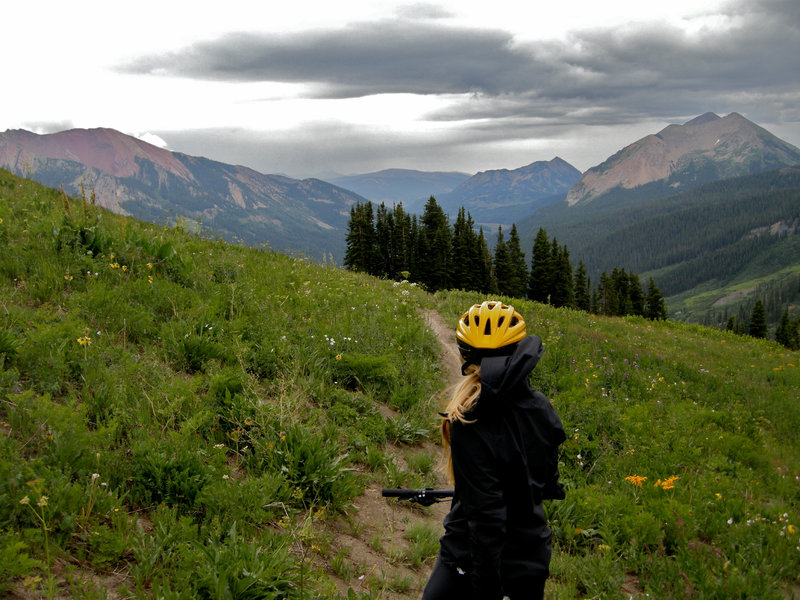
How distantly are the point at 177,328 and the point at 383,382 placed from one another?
3355 mm

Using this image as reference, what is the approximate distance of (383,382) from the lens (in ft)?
26.9

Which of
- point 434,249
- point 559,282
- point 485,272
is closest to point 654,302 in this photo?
point 559,282

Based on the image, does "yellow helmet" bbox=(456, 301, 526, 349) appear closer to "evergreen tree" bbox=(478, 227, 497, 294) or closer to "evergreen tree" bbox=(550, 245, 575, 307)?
"evergreen tree" bbox=(478, 227, 497, 294)

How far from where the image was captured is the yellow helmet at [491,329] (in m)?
3.19

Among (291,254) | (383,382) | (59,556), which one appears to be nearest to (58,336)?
(59,556)

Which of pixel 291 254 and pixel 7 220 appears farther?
pixel 291 254

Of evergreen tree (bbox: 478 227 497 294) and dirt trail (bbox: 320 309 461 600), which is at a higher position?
dirt trail (bbox: 320 309 461 600)

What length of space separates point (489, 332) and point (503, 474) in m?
0.90

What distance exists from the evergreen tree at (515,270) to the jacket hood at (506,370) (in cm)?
6522

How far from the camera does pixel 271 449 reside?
17.3ft

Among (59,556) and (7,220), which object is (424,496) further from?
(7,220)

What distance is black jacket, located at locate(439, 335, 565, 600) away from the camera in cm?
282

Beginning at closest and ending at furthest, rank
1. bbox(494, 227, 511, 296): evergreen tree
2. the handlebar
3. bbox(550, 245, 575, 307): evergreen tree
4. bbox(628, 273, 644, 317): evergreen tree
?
the handlebar < bbox(550, 245, 575, 307): evergreen tree < bbox(494, 227, 511, 296): evergreen tree < bbox(628, 273, 644, 317): evergreen tree

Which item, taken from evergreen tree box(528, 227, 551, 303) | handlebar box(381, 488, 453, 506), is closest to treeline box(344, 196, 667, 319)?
evergreen tree box(528, 227, 551, 303)
